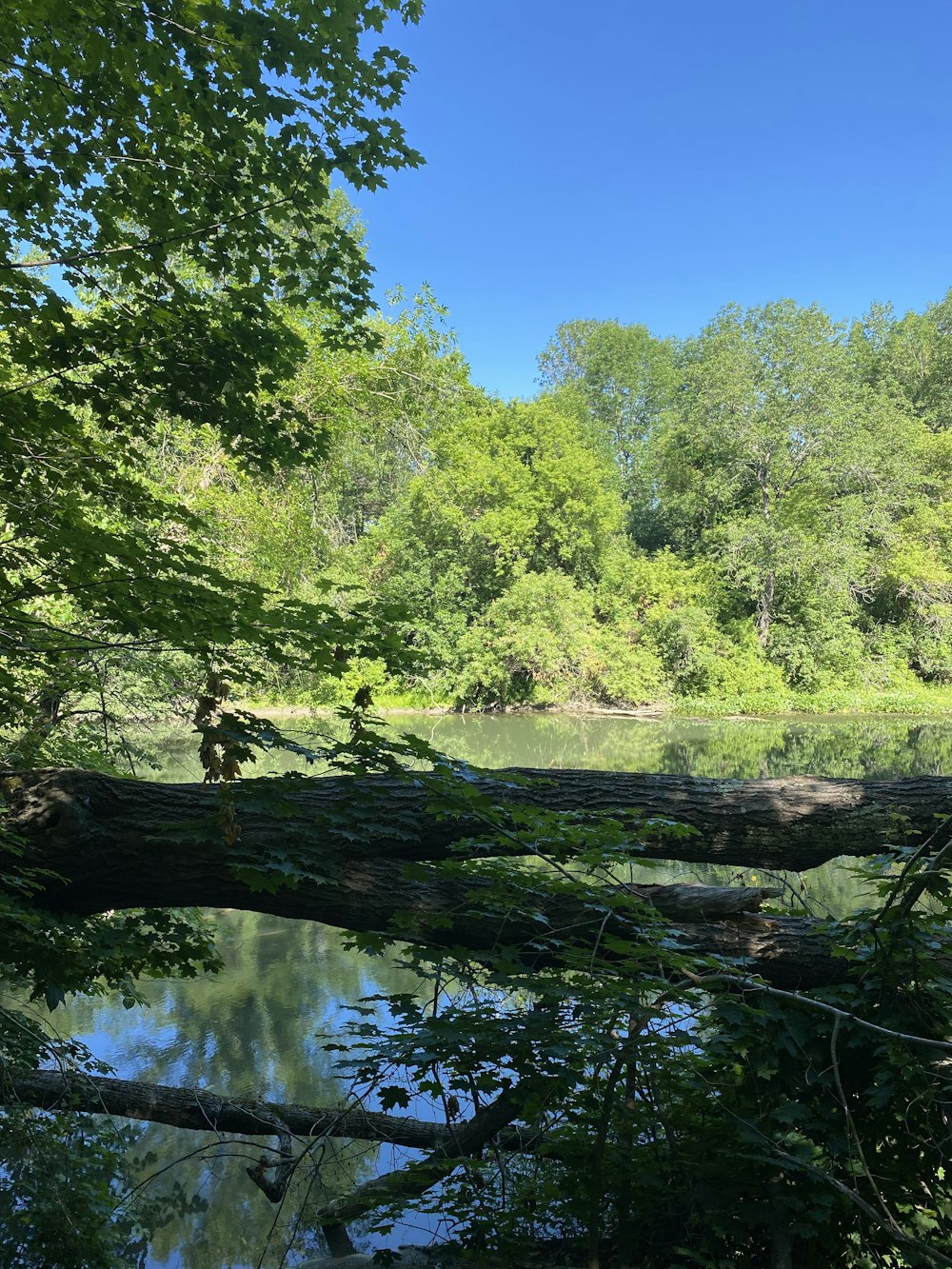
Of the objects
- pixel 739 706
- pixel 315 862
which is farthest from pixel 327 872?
pixel 739 706

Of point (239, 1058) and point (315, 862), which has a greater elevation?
point (315, 862)

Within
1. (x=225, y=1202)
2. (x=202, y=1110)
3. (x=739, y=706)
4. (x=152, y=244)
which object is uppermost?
(x=152, y=244)

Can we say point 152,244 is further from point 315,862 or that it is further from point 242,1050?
point 242,1050

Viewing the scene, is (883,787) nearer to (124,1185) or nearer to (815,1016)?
(815,1016)

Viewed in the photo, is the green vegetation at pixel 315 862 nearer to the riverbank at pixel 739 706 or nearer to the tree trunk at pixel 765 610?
the riverbank at pixel 739 706

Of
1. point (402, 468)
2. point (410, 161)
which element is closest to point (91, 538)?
point (410, 161)

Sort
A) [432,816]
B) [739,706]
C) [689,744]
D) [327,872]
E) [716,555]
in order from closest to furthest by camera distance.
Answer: [327,872], [432,816], [689,744], [739,706], [716,555]

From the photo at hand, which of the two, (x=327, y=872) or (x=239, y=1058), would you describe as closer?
(x=327, y=872)

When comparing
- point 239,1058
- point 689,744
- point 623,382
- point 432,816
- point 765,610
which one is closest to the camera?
point 432,816

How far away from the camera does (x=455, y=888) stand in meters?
2.92

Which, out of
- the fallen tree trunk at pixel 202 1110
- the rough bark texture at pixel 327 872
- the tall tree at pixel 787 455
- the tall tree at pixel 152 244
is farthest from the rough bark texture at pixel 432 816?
the tall tree at pixel 787 455

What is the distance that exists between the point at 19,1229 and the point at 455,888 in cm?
190

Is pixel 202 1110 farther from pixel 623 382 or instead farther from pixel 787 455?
pixel 623 382

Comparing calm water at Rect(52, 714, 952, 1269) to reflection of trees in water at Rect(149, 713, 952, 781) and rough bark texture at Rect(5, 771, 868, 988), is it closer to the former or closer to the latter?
rough bark texture at Rect(5, 771, 868, 988)
